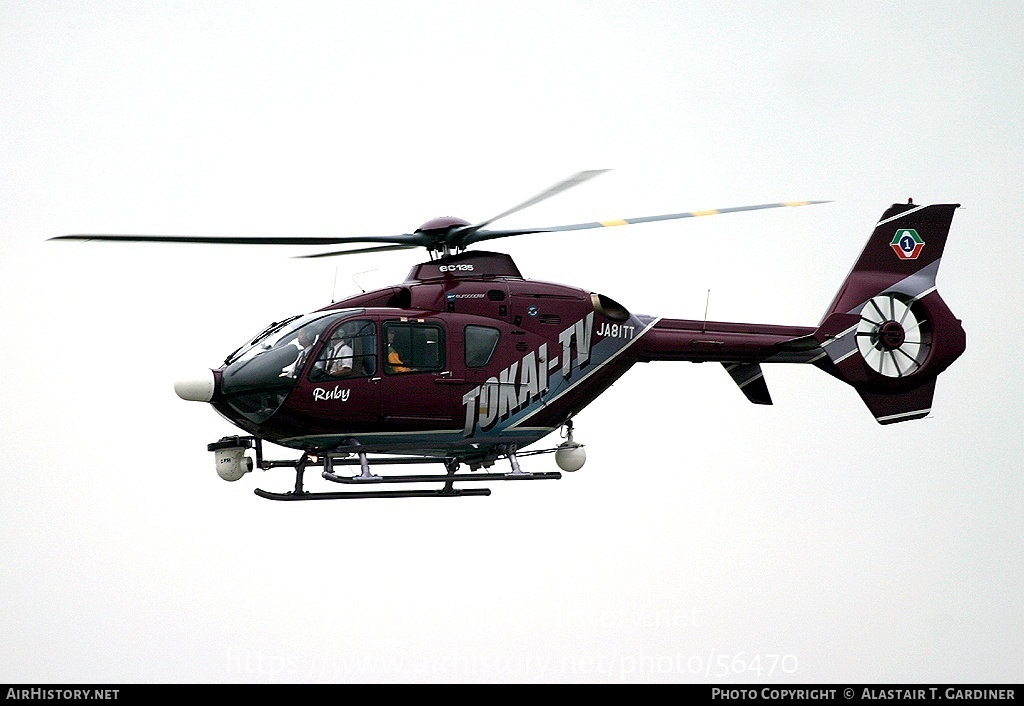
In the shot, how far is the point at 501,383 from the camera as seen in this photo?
594 inches

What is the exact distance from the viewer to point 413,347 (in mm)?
14570

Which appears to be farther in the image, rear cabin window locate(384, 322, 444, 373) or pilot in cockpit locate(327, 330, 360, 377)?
rear cabin window locate(384, 322, 444, 373)

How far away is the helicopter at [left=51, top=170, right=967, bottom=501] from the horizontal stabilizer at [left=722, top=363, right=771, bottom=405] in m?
0.02

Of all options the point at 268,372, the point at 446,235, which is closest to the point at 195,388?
the point at 268,372

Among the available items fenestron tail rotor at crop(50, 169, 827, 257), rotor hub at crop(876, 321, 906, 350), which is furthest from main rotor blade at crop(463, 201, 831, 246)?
rotor hub at crop(876, 321, 906, 350)

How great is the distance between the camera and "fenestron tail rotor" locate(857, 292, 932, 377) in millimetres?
17938

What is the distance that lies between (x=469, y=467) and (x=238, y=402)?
9.01 ft

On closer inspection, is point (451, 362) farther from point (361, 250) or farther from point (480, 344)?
point (361, 250)

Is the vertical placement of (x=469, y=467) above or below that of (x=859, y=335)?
below

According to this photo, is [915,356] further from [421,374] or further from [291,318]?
[291,318]

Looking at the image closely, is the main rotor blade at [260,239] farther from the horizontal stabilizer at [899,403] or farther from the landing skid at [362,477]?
the horizontal stabilizer at [899,403]

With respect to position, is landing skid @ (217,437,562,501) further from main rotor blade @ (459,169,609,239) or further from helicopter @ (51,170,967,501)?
main rotor blade @ (459,169,609,239)

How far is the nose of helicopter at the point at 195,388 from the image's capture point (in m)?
13.8
